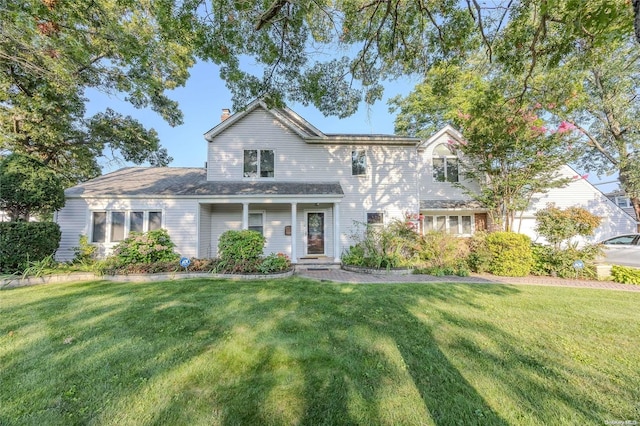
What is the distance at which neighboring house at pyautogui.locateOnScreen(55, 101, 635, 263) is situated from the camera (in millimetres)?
11016

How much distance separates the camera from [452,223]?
13609 millimetres

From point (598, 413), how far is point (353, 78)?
24.2 feet

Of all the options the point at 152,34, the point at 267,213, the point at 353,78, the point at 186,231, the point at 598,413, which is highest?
the point at 152,34

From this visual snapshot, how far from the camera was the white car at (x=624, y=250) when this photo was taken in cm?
920

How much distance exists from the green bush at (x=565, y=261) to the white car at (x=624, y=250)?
4.31 ft

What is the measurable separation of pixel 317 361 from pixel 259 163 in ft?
34.6

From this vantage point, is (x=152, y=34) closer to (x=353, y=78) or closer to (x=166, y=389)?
(x=353, y=78)

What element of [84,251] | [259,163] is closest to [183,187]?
[259,163]

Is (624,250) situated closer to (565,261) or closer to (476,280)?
(565,261)

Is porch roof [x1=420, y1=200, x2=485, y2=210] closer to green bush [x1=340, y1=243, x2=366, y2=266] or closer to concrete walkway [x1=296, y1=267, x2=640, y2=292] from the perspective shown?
green bush [x1=340, y1=243, x2=366, y2=266]

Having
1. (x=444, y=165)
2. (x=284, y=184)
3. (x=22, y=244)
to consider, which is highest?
(x=444, y=165)

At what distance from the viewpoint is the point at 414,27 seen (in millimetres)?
5824

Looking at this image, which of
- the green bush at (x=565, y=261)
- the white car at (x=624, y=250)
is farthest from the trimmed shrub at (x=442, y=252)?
the white car at (x=624, y=250)

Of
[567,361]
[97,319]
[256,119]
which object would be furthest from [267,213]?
[567,361]
